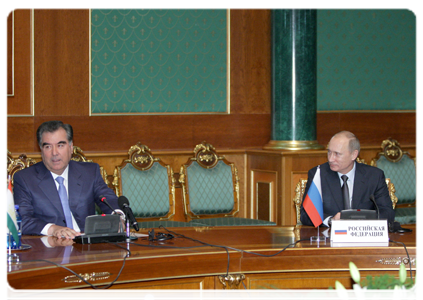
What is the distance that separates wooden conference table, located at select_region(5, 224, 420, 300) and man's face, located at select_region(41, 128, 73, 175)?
538 millimetres

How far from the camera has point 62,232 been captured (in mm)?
3029

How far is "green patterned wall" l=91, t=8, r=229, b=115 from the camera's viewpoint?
5613 millimetres

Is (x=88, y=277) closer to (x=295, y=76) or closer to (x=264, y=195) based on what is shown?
(x=264, y=195)

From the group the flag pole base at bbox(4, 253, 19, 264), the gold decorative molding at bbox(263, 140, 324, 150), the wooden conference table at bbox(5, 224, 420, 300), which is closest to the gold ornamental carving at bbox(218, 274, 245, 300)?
the wooden conference table at bbox(5, 224, 420, 300)

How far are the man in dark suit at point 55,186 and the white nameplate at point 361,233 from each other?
4.48ft

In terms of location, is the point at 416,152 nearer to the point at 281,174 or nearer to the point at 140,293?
the point at 281,174

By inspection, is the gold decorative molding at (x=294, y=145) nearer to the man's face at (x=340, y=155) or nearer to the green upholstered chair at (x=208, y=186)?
the green upholstered chair at (x=208, y=186)

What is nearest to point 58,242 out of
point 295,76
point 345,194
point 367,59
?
point 345,194

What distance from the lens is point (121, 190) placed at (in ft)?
17.1

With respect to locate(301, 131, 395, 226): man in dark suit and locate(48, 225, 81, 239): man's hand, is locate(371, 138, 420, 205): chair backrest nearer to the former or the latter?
locate(301, 131, 395, 226): man in dark suit

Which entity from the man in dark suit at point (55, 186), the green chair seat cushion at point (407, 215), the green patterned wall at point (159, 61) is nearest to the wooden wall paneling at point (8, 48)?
the green patterned wall at point (159, 61)

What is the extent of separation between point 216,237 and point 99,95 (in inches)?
112

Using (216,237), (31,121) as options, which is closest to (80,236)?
(216,237)

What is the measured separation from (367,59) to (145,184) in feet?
9.85
